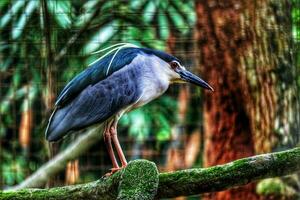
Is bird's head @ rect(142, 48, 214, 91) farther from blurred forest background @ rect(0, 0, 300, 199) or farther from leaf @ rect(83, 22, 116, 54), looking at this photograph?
leaf @ rect(83, 22, 116, 54)

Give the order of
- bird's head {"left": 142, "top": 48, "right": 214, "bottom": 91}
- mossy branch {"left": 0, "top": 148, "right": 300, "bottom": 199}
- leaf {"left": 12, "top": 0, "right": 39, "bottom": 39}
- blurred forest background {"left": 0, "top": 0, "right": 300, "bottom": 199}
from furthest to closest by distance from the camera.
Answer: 1. leaf {"left": 12, "top": 0, "right": 39, "bottom": 39}
2. blurred forest background {"left": 0, "top": 0, "right": 300, "bottom": 199}
3. bird's head {"left": 142, "top": 48, "right": 214, "bottom": 91}
4. mossy branch {"left": 0, "top": 148, "right": 300, "bottom": 199}

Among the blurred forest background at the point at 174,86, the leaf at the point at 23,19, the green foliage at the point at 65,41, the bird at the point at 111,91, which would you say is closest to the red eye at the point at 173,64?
the bird at the point at 111,91

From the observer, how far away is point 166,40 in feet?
12.4

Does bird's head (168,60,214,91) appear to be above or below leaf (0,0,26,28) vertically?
below

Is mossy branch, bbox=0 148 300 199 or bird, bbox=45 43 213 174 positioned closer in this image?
mossy branch, bbox=0 148 300 199

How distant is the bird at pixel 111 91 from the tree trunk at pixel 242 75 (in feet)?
3.20

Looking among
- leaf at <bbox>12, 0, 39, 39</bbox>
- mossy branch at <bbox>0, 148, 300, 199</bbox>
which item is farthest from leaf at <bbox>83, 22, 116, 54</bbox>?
mossy branch at <bbox>0, 148, 300, 199</bbox>

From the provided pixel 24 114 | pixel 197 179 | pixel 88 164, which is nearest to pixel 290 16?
pixel 88 164

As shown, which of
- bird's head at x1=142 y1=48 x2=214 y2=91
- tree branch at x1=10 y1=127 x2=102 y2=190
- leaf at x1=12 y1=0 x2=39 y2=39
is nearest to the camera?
bird's head at x1=142 y1=48 x2=214 y2=91

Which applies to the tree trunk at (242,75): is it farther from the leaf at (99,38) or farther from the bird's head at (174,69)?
the bird's head at (174,69)

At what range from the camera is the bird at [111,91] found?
2.52 metres

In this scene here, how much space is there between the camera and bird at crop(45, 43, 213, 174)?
8.27 ft

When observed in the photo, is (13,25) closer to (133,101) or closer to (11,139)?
(11,139)

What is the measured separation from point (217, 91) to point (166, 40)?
0.34 metres
